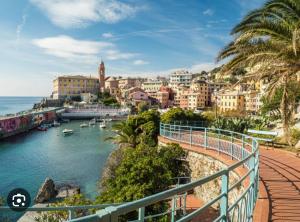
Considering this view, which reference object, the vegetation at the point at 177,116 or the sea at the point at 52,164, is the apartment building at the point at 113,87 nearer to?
the sea at the point at 52,164

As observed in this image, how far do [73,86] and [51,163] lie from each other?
12747cm

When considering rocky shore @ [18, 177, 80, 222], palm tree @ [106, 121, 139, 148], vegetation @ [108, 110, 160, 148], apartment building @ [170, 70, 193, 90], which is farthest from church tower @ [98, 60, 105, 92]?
rocky shore @ [18, 177, 80, 222]

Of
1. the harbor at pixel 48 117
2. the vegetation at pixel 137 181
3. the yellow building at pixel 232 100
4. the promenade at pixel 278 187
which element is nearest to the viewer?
the promenade at pixel 278 187

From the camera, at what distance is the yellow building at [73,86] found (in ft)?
520

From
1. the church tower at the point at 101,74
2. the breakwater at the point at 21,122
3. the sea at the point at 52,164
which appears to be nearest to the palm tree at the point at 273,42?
the sea at the point at 52,164

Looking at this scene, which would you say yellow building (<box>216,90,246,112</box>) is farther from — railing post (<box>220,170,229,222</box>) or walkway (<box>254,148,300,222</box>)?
railing post (<box>220,170,229,222</box>)

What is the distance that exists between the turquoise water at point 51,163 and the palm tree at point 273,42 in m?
16.2

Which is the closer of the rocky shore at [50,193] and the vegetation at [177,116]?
the rocky shore at [50,193]

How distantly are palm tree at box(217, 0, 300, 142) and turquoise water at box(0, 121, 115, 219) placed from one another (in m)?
16.2

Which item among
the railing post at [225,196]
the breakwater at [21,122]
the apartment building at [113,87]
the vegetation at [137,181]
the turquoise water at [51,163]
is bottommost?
the turquoise water at [51,163]

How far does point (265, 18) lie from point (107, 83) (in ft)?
555

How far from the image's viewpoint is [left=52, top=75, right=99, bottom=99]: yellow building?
158m

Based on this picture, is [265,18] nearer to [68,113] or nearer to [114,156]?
[114,156]

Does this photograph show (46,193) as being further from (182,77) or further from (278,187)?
(182,77)
